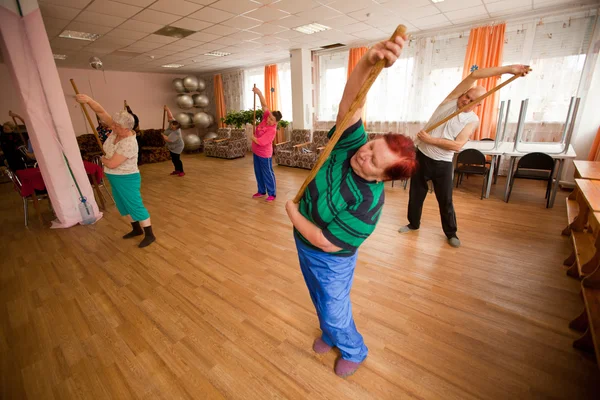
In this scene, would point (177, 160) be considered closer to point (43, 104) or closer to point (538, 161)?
point (43, 104)

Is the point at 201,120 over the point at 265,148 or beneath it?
over

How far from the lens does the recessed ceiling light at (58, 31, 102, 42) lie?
4.64 meters

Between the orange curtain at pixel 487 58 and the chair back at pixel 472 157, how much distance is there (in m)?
1.51

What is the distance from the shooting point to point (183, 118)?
9.69 m

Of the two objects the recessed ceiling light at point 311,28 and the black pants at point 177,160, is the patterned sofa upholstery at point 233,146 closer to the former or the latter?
the black pants at point 177,160

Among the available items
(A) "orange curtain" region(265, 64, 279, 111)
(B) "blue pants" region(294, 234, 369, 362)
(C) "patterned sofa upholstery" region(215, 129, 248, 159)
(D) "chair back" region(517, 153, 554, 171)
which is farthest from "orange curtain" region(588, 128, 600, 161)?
(C) "patterned sofa upholstery" region(215, 129, 248, 159)

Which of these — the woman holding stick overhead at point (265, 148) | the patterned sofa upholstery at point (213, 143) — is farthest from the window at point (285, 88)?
the woman holding stick overhead at point (265, 148)

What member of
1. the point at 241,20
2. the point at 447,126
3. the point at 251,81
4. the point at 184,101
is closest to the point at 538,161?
the point at 447,126

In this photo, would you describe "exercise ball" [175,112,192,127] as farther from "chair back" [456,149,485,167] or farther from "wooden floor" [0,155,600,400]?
"chair back" [456,149,485,167]

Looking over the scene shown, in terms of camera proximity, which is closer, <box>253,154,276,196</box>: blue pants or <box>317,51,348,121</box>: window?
<box>253,154,276,196</box>: blue pants

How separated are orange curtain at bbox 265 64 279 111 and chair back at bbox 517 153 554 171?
21.7ft

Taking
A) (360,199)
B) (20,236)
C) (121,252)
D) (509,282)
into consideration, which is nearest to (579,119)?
(509,282)

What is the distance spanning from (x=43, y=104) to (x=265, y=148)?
8.83 feet

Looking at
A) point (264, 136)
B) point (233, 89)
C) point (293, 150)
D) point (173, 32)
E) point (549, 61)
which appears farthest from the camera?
point (233, 89)
